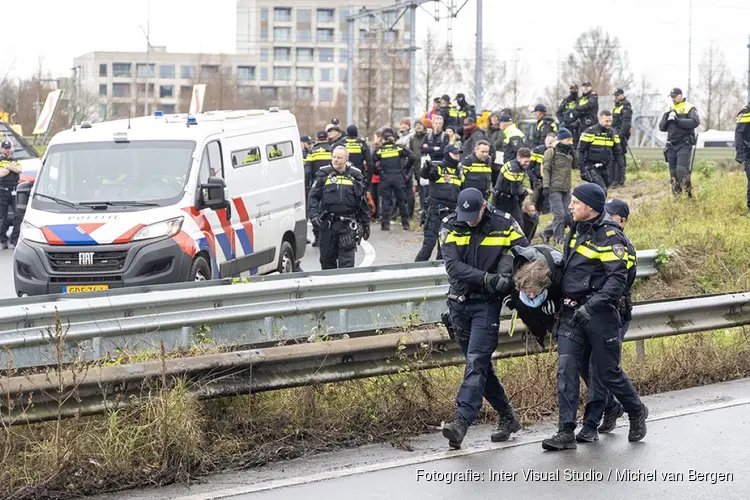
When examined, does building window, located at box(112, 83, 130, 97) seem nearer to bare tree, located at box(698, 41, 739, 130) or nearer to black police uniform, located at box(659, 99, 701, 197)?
bare tree, located at box(698, 41, 739, 130)

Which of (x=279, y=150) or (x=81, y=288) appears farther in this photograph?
(x=279, y=150)

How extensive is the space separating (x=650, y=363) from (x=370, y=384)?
274 cm

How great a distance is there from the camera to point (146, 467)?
6.62 meters

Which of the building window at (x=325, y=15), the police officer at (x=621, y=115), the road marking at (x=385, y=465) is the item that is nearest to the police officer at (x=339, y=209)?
the road marking at (x=385, y=465)

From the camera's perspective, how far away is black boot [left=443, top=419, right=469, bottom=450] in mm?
7211

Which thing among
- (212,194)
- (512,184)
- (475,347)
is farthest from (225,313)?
(512,184)

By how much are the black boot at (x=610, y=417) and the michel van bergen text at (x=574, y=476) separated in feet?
3.54

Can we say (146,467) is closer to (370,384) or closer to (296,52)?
(370,384)

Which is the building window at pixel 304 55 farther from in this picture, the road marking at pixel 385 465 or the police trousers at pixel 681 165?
the road marking at pixel 385 465

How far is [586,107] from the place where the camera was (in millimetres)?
22625

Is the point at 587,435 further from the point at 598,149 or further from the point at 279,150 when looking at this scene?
the point at 598,149

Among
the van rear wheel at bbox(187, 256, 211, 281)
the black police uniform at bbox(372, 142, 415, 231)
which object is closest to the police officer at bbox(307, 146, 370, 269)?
the van rear wheel at bbox(187, 256, 211, 281)

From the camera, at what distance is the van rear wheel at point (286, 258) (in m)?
14.7

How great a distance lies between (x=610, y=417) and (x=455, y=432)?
1404mm
